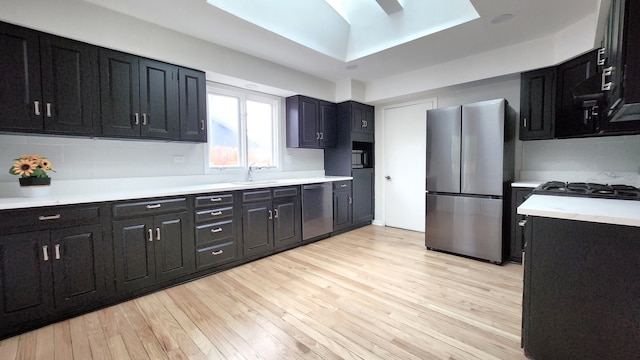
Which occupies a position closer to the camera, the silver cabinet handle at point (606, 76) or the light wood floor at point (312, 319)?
the silver cabinet handle at point (606, 76)

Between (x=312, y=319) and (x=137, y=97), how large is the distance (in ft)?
8.40

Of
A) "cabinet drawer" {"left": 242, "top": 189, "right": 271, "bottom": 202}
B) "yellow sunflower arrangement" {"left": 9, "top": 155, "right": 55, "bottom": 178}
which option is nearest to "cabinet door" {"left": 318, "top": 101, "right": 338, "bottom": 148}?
"cabinet drawer" {"left": 242, "top": 189, "right": 271, "bottom": 202}

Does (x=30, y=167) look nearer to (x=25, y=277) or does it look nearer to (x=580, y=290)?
(x=25, y=277)

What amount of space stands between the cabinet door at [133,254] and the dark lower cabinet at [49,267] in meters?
0.10

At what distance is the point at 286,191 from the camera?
3600 millimetres

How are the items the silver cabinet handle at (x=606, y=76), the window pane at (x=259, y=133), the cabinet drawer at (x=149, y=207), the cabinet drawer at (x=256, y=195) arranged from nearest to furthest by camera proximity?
the silver cabinet handle at (x=606, y=76)
the cabinet drawer at (x=149, y=207)
the cabinet drawer at (x=256, y=195)
the window pane at (x=259, y=133)

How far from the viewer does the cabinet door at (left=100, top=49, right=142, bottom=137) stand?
2393 millimetres

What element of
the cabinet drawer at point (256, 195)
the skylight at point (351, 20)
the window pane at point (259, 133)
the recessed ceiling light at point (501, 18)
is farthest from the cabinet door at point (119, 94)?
the recessed ceiling light at point (501, 18)

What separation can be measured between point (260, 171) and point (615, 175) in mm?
4260

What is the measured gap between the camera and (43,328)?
1.97 m

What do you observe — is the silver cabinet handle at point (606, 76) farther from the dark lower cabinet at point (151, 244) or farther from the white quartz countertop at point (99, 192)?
the dark lower cabinet at point (151, 244)

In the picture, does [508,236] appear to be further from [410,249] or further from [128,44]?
[128,44]

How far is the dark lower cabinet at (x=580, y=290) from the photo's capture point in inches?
50.5

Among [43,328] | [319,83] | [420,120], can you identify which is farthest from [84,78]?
[420,120]
